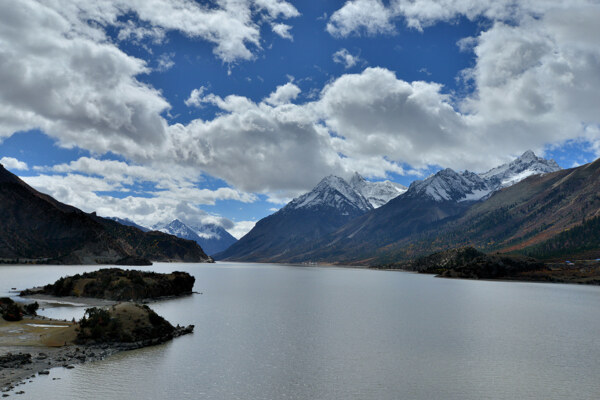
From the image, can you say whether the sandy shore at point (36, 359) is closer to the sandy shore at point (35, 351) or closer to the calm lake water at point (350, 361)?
the sandy shore at point (35, 351)

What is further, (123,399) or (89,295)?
(89,295)

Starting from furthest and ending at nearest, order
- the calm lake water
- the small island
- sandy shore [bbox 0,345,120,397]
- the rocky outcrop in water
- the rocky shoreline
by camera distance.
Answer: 1. the small island
2. the rocky outcrop in water
3. the calm lake water
4. the rocky shoreline
5. sandy shore [bbox 0,345,120,397]

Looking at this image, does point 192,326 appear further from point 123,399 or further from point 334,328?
point 123,399

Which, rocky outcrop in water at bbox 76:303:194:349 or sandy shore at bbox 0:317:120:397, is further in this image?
rocky outcrop in water at bbox 76:303:194:349

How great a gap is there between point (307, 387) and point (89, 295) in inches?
3134

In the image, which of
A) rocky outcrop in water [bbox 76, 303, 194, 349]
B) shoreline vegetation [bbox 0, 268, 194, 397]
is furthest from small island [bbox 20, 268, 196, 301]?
rocky outcrop in water [bbox 76, 303, 194, 349]

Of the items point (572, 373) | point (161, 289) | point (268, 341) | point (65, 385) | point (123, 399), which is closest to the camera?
point (123, 399)

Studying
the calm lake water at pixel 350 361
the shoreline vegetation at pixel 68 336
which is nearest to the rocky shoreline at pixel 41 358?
the shoreline vegetation at pixel 68 336

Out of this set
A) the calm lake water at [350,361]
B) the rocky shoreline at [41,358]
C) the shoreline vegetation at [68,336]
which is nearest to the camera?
the rocky shoreline at [41,358]

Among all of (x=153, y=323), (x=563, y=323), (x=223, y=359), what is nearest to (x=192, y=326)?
(x=153, y=323)

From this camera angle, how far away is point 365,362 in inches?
1703

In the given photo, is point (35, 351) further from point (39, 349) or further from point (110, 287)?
point (110, 287)

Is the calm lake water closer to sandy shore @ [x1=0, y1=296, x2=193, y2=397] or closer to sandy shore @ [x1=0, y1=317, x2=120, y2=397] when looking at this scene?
sandy shore @ [x1=0, y1=296, x2=193, y2=397]

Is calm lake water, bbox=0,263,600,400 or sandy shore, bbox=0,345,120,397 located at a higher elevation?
sandy shore, bbox=0,345,120,397
